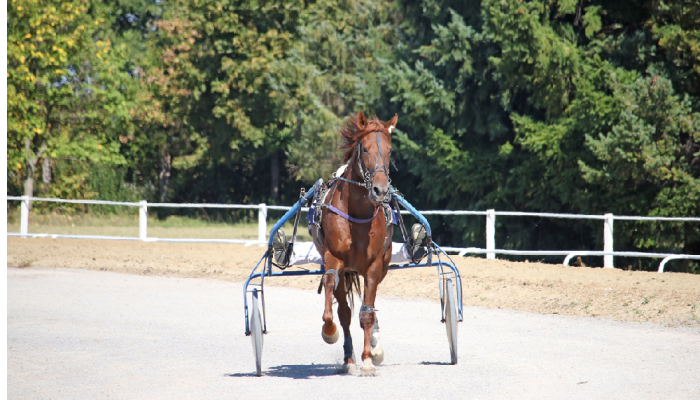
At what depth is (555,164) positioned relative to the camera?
2106 cm

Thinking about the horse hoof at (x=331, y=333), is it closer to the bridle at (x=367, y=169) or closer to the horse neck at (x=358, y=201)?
the horse neck at (x=358, y=201)

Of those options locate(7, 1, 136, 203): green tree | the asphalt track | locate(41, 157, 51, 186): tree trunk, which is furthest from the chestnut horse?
locate(41, 157, 51, 186): tree trunk

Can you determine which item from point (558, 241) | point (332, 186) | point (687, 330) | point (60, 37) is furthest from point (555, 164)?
point (60, 37)

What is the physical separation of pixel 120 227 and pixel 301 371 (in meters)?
24.0

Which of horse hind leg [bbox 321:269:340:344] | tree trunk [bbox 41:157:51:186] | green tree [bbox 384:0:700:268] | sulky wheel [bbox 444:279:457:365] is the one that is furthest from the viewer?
tree trunk [bbox 41:157:51:186]

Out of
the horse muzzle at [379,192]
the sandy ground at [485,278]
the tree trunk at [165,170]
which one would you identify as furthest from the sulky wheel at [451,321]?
the tree trunk at [165,170]

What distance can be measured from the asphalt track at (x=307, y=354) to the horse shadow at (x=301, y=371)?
19 millimetres

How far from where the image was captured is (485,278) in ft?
45.6

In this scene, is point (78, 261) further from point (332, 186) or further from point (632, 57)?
point (632, 57)

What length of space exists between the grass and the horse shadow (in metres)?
20.1

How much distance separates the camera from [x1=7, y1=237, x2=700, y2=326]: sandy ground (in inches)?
441

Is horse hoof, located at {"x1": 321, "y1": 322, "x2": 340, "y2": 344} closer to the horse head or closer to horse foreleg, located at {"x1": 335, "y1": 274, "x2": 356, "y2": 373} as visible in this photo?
horse foreleg, located at {"x1": 335, "y1": 274, "x2": 356, "y2": 373}

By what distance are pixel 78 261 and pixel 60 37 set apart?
544 inches

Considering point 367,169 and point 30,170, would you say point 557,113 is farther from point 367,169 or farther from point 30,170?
point 30,170
